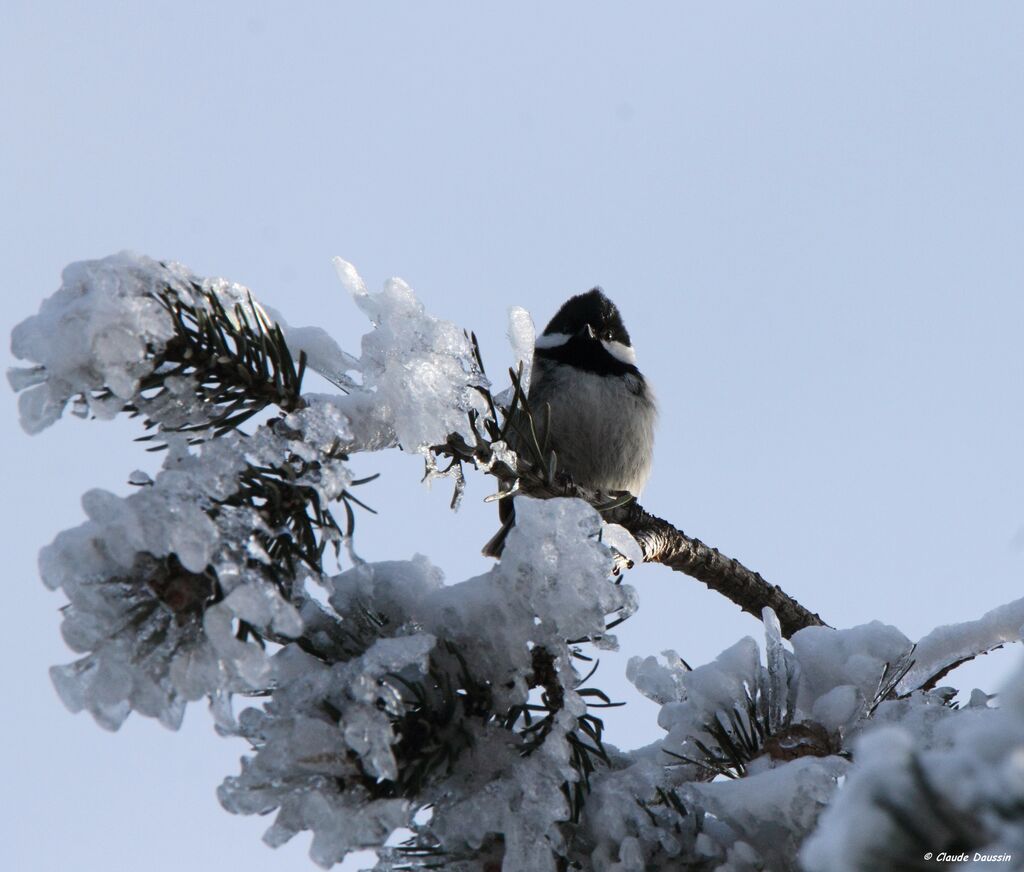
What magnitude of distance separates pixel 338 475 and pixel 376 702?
17 centimetres

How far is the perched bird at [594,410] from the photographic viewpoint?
2.95 m

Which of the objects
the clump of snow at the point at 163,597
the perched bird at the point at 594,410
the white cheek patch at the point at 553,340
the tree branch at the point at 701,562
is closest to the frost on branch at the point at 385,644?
the clump of snow at the point at 163,597

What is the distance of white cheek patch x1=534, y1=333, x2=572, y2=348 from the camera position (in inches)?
127

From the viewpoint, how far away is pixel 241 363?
952mm

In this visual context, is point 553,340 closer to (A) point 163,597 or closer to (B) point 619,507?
(B) point 619,507

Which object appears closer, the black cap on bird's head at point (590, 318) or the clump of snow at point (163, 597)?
the clump of snow at point (163, 597)

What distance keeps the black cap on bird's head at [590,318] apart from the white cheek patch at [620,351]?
0.06ft

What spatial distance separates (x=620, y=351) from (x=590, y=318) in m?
0.14

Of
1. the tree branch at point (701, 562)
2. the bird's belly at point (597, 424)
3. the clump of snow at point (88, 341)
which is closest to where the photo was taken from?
the clump of snow at point (88, 341)

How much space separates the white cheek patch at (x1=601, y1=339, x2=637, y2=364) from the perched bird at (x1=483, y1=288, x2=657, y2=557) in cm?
1

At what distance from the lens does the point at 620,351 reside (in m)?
3.35

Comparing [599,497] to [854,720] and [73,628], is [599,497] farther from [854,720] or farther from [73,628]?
[73,628]

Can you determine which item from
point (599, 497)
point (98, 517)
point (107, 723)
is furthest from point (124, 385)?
point (599, 497)

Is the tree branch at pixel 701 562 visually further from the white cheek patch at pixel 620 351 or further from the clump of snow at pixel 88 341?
the white cheek patch at pixel 620 351
